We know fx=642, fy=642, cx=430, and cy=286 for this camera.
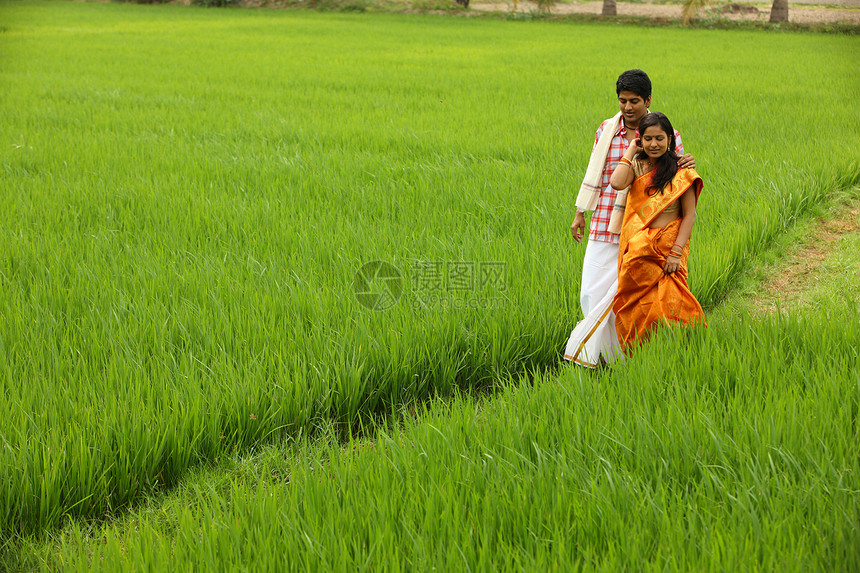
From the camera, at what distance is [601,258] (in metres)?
2.43

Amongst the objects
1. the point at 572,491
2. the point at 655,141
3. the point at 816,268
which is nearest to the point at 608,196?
the point at 655,141

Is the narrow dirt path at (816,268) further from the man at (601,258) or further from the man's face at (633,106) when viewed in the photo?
the man's face at (633,106)

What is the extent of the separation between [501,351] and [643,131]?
0.95 m

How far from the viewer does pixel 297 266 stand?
9.98ft

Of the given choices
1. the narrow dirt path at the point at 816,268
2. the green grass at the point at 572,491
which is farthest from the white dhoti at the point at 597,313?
the narrow dirt path at the point at 816,268

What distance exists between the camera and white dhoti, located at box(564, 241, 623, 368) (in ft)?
7.74

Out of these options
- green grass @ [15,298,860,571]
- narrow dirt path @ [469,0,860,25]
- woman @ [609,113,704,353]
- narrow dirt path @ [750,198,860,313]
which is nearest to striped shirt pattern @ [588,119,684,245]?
woman @ [609,113,704,353]

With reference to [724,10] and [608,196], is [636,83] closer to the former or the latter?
[608,196]

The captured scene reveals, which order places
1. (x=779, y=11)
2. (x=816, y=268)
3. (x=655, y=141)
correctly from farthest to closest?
(x=779, y=11) → (x=816, y=268) → (x=655, y=141)

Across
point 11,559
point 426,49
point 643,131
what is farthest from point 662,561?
point 426,49

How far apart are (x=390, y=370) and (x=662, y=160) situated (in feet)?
3.88

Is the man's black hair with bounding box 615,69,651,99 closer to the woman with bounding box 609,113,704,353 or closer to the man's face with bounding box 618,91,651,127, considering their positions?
the man's face with bounding box 618,91,651,127

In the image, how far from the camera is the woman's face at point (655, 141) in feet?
6.83

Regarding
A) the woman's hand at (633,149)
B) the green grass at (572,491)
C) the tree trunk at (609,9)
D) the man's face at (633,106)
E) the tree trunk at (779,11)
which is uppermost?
the tree trunk at (609,9)
